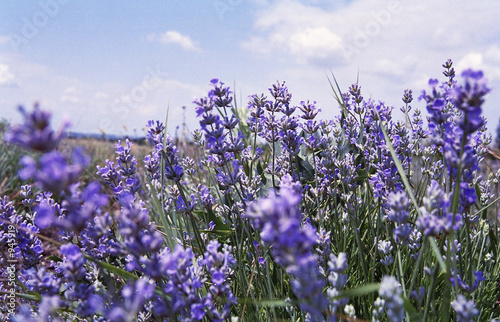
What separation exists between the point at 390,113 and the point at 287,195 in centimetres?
192

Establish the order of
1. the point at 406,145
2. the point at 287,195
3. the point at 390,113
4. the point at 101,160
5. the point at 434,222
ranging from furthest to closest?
the point at 101,160, the point at 390,113, the point at 406,145, the point at 434,222, the point at 287,195

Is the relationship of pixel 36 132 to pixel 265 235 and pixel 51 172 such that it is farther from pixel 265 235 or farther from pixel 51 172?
pixel 265 235

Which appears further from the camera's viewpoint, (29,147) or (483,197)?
(483,197)

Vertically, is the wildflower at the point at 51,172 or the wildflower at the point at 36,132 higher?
the wildflower at the point at 36,132

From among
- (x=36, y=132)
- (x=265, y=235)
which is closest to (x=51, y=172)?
(x=36, y=132)

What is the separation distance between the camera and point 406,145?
7.62 ft

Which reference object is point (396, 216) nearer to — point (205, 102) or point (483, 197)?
point (205, 102)

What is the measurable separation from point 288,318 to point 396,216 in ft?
2.80

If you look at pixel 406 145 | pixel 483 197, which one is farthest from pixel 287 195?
pixel 483 197

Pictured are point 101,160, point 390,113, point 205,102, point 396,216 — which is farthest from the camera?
point 101,160

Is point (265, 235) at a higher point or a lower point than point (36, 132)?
lower

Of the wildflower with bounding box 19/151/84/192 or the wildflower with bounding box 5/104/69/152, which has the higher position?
the wildflower with bounding box 5/104/69/152

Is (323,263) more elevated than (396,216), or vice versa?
(396,216)

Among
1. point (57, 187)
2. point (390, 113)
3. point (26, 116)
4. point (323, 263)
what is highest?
point (390, 113)
